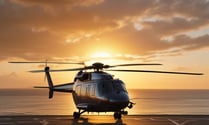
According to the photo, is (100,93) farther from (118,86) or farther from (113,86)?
(118,86)

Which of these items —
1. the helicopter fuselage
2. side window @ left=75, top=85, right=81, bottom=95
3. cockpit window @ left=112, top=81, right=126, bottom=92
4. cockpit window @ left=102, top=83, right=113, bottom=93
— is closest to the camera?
the helicopter fuselage

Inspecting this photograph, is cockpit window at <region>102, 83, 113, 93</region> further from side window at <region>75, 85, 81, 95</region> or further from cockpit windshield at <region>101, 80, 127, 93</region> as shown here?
side window at <region>75, 85, 81, 95</region>

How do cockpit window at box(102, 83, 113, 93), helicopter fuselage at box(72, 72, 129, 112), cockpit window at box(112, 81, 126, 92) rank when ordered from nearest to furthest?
helicopter fuselage at box(72, 72, 129, 112) < cockpit window at box(112, 81, 126, 92) < cockpit window at box(102, 83, 113, 93)

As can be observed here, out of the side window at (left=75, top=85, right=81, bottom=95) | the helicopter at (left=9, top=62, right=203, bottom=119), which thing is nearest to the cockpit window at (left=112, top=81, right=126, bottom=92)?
the helicopter at (left=9, top=62, right=203, bottom=119)

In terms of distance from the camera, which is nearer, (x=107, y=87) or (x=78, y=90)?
(x=107, y=87)

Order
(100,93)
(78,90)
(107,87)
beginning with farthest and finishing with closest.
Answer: (78,90), (100,93), (107,87)

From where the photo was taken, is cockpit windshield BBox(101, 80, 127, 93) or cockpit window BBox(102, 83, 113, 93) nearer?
cockpit windshield BBox(101, 80, 127, 93)

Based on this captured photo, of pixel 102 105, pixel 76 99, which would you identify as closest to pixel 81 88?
pixel 76 99

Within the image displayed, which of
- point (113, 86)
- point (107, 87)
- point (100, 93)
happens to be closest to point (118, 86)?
point (113, 86)

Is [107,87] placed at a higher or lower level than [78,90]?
higher

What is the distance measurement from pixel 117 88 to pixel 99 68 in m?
3.94

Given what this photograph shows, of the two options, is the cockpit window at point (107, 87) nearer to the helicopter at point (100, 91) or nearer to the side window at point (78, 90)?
the helicopter at point (100, 91)

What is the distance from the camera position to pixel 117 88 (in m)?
32.5

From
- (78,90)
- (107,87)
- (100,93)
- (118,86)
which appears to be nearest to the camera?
(118,86)
